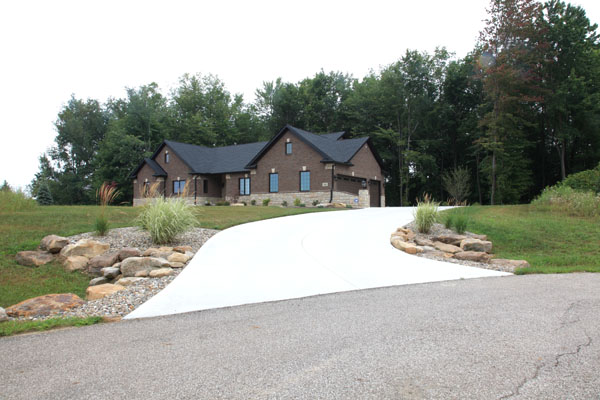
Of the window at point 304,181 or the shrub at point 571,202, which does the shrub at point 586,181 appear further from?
the window at point 304,181

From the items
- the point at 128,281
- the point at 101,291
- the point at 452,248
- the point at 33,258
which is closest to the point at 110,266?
the point at 128,281

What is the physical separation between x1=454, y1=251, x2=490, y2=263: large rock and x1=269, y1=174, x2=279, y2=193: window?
21.7 meters

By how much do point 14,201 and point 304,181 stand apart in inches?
731

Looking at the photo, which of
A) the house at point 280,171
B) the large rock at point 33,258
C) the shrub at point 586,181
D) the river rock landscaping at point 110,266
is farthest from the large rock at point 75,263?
the shrub at point 586,181

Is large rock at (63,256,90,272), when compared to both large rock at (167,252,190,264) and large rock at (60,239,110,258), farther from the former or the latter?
large rock at (167,252,190,264)

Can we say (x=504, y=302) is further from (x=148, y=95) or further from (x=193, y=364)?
(x=148, y=95)

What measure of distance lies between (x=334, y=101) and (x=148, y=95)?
77.7 feet

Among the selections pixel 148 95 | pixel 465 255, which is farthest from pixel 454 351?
pixel 148 95

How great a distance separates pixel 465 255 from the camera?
10.1m

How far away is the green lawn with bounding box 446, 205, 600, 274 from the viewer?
9797 millimetres

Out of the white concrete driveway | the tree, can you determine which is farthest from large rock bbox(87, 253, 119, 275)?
the tree

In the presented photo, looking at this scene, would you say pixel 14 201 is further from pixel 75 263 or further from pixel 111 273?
pixel 111 273

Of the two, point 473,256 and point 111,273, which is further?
point 473,256

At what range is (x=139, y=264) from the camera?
8609 mm
